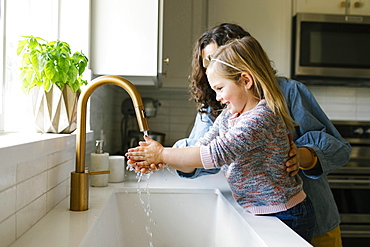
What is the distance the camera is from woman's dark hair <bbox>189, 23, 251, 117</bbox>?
1425 millimetres

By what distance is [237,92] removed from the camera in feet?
3.58

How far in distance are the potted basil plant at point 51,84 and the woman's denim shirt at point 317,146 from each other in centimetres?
42

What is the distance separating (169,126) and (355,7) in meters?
1.56

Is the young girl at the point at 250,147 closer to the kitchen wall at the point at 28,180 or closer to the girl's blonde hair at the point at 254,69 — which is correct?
the girl's blonde hair at the point at 254,69

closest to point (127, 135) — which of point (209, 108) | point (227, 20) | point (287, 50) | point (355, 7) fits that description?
point (227, 20)

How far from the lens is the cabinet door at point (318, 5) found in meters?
2.87

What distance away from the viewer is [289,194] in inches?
42.8

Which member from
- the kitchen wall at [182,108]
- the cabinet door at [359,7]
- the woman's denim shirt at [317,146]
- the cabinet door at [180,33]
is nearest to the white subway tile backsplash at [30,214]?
the woman's denim shirt at [317,146]

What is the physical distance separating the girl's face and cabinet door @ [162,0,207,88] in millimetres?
1763

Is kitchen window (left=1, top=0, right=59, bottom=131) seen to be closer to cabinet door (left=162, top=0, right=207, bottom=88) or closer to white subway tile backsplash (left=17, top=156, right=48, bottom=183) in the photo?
white subway tile backsplash (left=17, top=156, right=48, bottom=183)

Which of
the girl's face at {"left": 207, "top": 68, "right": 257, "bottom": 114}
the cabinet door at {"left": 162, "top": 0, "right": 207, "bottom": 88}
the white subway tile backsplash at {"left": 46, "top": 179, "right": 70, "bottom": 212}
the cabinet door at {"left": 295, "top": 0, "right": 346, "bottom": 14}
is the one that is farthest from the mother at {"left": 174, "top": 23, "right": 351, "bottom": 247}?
the cabinet door at {"left": 295, "top": 0, "right": 346, "bottom": 14}

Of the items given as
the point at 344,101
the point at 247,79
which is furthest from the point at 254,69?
the point at 344,101

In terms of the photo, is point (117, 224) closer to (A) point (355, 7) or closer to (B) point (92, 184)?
(B) point (92, 184)

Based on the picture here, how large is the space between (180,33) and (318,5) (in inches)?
37.6
